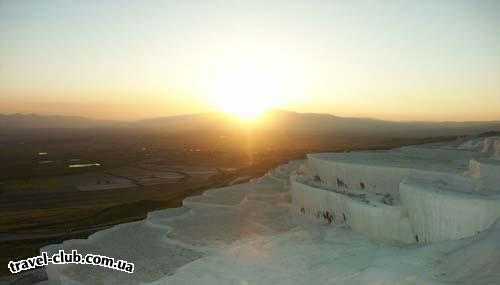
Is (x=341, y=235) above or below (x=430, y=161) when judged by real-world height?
below

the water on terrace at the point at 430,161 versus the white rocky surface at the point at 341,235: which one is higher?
the water on terrace at the point at 430,161

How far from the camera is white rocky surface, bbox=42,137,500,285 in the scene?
1297 centimetres

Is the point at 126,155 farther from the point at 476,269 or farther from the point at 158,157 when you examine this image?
the point at 476,269

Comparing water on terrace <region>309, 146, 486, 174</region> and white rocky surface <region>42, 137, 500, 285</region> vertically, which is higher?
water on terrace <region>309, 146, 486, 174</region>

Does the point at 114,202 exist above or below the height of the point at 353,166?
below

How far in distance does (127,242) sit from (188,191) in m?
26.7

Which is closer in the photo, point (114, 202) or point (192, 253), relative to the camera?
point (192, 253)

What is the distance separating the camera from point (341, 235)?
18.5 metres

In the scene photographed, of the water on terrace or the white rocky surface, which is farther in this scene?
the water on terrace

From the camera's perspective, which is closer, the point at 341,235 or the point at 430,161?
the point at 341,235

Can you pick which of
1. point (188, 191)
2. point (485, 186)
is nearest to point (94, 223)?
point (188, 191)

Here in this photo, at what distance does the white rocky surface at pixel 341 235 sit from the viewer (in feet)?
42.5

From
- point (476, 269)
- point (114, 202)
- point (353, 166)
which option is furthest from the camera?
point (114, 202)

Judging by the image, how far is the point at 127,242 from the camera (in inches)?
928
